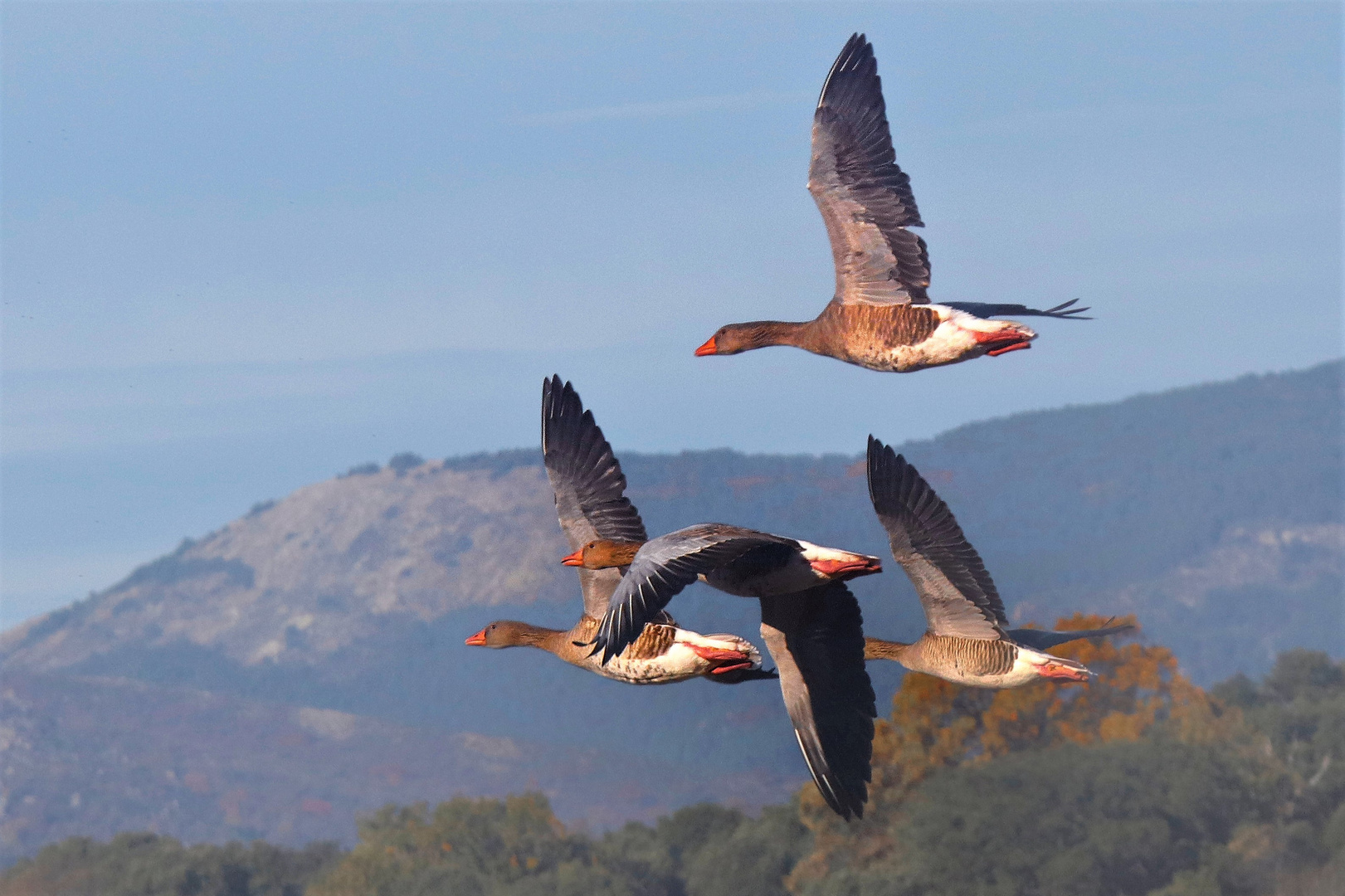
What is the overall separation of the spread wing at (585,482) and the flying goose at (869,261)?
206 cm

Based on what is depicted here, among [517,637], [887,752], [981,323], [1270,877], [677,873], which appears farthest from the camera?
[677,873]

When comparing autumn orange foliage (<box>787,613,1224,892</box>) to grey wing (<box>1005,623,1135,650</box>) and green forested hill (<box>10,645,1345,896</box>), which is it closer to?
green forested hill (<box>10,645,1345,896</box>)

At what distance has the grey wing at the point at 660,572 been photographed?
1836cm

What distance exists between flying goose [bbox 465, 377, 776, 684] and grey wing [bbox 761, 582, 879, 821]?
1429 mm

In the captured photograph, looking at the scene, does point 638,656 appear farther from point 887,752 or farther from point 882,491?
point 887,752

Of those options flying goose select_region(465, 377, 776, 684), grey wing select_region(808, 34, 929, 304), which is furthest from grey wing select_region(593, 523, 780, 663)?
grey wing select_region(808, 34, 929, 304)

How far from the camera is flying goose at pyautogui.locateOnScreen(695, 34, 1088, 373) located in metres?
23.5

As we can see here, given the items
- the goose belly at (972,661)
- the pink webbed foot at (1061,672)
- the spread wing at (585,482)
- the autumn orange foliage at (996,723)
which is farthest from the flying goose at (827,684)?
the autumn orange foliage at (996,723)

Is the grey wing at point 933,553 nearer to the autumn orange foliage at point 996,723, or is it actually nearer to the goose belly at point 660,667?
the goose belly at point 660,667

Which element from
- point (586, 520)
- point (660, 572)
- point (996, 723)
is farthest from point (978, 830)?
point (660, 572)

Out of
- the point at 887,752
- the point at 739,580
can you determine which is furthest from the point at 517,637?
the point at 887,752

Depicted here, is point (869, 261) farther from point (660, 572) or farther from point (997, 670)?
point (660, 572)

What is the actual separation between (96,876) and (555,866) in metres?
38.2

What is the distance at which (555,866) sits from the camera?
123250 mm
